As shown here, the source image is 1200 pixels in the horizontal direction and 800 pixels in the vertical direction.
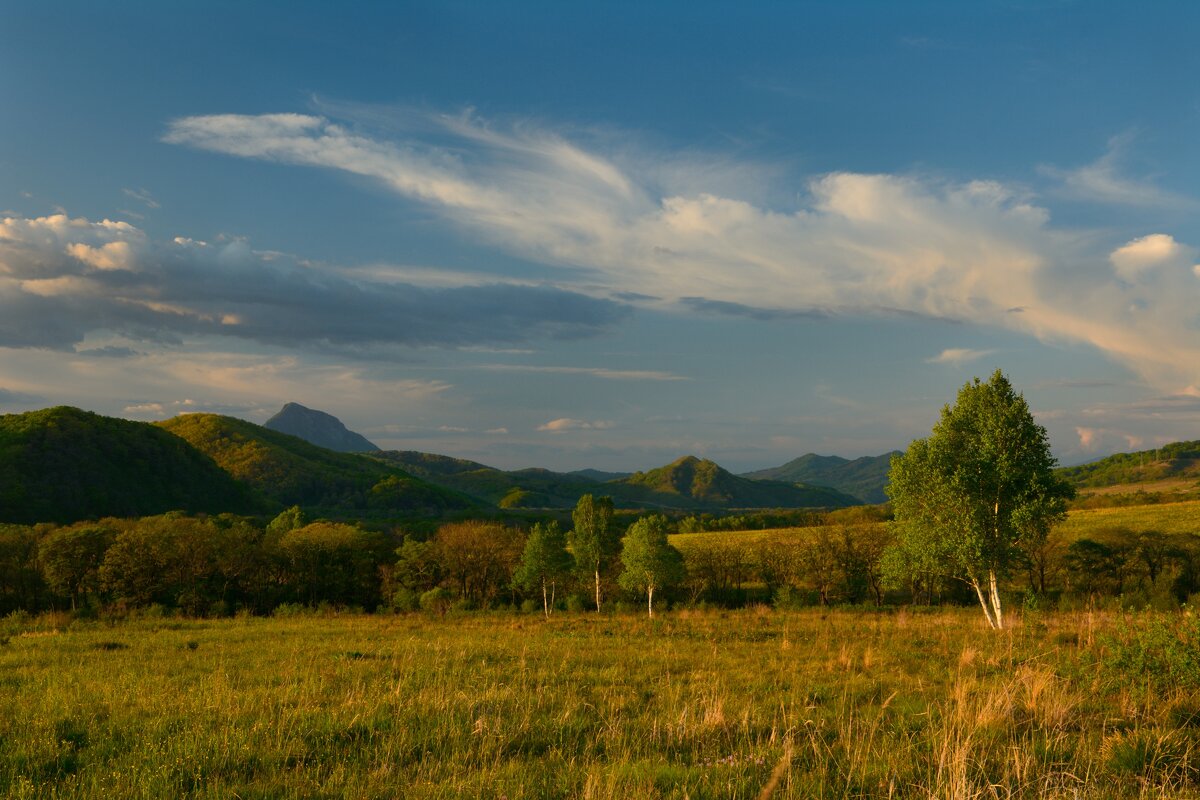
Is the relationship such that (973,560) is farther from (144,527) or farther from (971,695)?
(144,527)

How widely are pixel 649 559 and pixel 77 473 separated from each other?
189 metres

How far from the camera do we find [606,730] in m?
9.01

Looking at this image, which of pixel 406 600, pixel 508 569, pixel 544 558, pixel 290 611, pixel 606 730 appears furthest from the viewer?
pixel 508 569

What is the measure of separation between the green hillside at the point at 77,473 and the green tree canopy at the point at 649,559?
160133 millimetres

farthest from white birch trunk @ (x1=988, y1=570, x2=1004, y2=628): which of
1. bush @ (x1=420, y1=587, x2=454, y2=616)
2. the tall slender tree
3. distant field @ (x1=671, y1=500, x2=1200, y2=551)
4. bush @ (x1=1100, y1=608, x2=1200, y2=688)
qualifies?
bush @ (x1=420, y1=587, x2=454, y2=616)

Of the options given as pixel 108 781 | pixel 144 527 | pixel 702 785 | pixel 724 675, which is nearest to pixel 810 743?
pixel 702 785

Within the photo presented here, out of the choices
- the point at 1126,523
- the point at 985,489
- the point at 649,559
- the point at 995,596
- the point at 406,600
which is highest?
the point at 985,489

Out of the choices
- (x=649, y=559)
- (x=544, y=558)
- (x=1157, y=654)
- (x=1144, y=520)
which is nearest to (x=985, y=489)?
(x=1157, y=654)

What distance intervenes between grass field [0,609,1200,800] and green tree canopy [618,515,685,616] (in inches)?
1435

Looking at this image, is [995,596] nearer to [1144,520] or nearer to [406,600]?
[406,600]

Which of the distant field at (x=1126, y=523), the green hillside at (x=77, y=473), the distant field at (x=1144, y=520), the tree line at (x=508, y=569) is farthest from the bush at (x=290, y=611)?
the green hillside at (x=77, y=473)

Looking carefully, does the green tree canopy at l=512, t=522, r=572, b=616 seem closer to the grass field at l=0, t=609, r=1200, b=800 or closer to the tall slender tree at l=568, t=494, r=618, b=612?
the tall slender tree at l=568, t=494, r=618, b=612

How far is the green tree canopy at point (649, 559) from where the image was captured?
52.5 metres

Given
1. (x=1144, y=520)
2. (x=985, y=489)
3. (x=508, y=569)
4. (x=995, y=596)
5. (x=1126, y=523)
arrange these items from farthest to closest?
(x=1144, y=520), (x=1126, y=523), (x=508, y=569), (x=985, y=489), (x=995, y=596)
